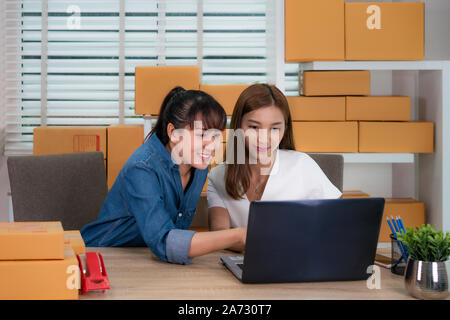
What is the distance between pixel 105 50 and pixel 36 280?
2.90 meters

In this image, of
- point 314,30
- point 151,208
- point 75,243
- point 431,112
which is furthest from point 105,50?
point 75,243

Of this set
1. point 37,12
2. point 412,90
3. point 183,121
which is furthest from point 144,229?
point 37,12

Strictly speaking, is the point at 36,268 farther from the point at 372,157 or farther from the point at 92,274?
the point at 372,157

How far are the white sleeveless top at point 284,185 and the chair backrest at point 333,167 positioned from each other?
0.19 m

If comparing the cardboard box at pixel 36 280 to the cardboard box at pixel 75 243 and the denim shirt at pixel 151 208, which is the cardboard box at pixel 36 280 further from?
the denim shirt at pixel 151 208

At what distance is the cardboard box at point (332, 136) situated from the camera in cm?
297

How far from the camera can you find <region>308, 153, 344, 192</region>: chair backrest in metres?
2.04

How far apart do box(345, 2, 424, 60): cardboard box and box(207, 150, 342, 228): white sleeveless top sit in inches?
50.3

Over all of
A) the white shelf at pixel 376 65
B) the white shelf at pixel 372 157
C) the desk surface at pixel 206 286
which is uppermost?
the white shelf at pixel 376 65

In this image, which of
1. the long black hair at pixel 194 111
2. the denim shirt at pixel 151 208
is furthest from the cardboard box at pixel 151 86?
the long black hair at pixel 194 111

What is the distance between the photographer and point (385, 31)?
2910mm

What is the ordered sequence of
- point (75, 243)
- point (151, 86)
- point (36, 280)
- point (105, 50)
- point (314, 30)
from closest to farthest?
point (36, 280) → point (75, 243) → point (314, 30) → point (151, 86) → point (105, 50)

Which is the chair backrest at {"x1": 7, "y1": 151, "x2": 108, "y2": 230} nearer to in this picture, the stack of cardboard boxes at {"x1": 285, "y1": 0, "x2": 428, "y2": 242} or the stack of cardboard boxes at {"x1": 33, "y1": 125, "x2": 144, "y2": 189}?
the stack of cardboard boxes at {"x1": 33, "y1": 125, "x2": 144, "y2": 189}

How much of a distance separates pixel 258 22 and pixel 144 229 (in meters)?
2.61
